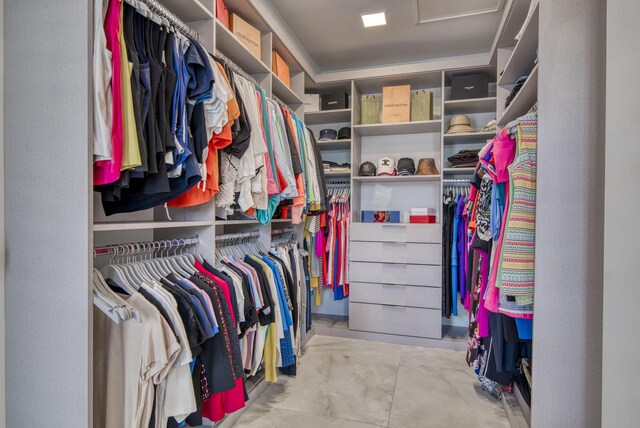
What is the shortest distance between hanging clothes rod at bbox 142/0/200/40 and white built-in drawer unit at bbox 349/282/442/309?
230 cm

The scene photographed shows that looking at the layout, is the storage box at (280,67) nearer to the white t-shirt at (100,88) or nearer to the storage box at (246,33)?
the storage box at (246,33)

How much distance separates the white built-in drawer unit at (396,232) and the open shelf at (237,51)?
4.96 ft

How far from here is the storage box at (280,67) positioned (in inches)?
102

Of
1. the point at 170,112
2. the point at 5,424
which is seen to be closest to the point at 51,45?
the point at 170,112

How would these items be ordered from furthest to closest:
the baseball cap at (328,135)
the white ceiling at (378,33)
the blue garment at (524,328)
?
the baseball cap at (328,135) → the white ceiling at (378,33) → the blue garment at (524,328)

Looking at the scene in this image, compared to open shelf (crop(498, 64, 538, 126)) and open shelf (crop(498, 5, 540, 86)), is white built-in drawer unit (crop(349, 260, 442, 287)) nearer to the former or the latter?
open shelf (crop(498, 64, 538, 126))

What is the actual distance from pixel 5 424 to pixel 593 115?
2.20 m

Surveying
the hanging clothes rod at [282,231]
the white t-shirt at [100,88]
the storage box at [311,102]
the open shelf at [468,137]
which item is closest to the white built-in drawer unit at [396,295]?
the hanging clothes rod at [282,231]

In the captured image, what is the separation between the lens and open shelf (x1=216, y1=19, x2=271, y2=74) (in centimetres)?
188

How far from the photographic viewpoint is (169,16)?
1479mm

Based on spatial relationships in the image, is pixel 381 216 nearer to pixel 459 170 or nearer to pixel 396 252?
pixel 396 252

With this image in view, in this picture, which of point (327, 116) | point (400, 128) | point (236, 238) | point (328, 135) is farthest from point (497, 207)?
point (327, 116)

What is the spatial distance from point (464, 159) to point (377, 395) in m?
2.01

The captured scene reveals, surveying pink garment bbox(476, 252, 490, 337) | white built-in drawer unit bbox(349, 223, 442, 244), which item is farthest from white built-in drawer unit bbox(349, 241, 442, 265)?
pink garment bbox(476, 252, 490, 337)
